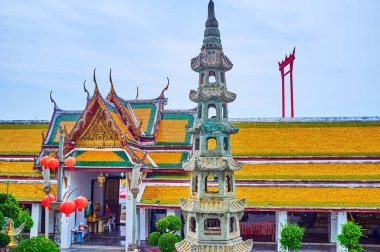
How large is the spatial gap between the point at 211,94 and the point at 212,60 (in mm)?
1458

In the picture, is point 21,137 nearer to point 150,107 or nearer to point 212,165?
point 150,107

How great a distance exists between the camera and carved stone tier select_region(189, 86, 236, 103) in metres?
18.8

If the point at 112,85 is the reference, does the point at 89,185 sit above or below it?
below

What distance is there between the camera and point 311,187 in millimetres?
27578

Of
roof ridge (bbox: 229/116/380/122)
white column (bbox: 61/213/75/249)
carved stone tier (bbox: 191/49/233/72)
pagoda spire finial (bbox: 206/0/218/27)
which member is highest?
pagoda spire finial (bbox: 206/0/218/27)

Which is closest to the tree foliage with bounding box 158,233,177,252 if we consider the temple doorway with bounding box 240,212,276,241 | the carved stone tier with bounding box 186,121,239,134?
the carved stone tier with bounding box 186,121,239,134

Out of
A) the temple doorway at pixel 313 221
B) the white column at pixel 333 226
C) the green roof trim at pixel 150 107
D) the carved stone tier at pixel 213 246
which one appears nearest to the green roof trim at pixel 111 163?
the green roof trim at pixel 150 107

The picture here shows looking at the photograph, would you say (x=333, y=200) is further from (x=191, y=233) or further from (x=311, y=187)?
(x=191, y=233)

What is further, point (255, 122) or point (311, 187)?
point (255, 122)

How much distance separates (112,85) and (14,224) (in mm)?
10995

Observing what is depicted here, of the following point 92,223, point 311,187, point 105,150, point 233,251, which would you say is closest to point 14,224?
point 105,150

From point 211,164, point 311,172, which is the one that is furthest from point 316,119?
point 211,164

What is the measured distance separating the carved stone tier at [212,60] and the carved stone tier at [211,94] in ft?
3.02

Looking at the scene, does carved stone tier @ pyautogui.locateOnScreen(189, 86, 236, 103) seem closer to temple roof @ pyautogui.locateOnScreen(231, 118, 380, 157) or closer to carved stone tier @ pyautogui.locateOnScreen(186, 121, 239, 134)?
carved stone tier @ pyautogui.locateOnScreen(186, 121, 239, 134)
